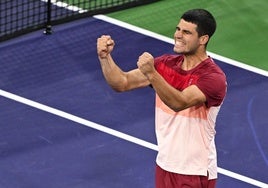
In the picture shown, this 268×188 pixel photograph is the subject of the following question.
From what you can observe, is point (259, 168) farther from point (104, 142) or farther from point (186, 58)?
point (186, 58)

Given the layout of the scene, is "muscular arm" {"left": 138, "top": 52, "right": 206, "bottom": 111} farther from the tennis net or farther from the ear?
the tennis net

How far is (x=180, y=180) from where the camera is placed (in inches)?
384

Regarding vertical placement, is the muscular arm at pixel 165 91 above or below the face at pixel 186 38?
below

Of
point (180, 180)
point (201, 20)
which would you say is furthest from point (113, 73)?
point (180, 180)

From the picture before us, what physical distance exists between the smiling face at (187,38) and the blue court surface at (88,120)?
3.55 m

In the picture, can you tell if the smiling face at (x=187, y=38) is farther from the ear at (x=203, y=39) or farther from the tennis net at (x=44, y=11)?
the tennis net at (x=44, y=11)

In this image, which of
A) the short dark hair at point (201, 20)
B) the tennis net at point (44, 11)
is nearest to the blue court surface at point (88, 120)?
the tennis net at point (44, 11)

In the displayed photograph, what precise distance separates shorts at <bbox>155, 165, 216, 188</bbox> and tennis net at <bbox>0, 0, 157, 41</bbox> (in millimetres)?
6831

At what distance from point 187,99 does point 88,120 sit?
4.91 meters

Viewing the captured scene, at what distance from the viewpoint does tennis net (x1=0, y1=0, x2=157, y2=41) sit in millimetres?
16484

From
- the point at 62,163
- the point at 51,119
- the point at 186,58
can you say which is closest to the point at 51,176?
the point at 62,163

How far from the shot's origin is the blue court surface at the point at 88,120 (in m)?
12.7

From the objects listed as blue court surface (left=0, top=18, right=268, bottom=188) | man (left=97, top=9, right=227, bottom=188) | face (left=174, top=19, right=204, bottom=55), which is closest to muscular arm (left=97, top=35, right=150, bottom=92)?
man (left=97, top=9, right=227, bottom=188)

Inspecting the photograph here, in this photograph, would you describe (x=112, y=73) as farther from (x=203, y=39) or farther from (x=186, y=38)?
(x=203, y=39)
